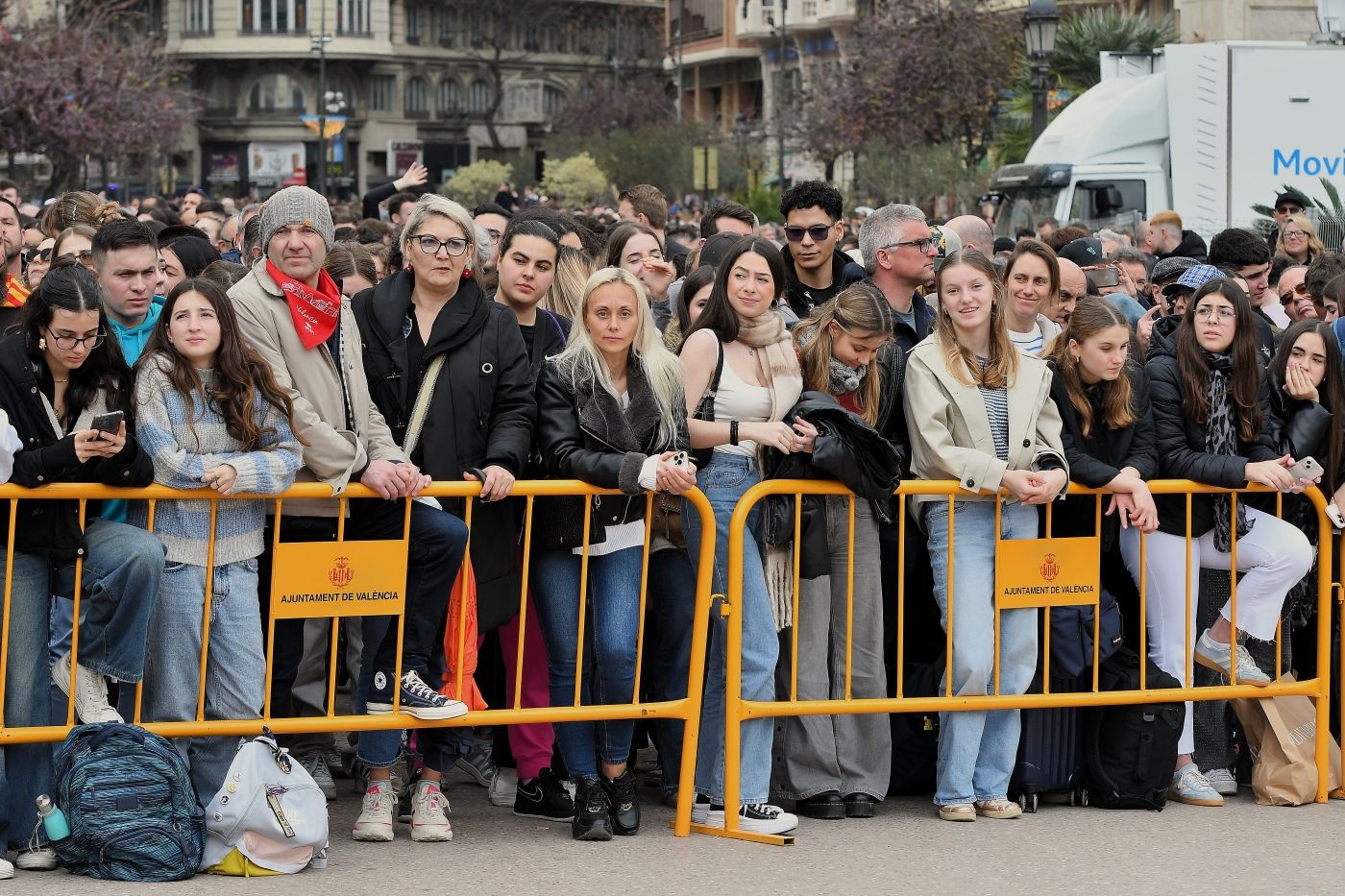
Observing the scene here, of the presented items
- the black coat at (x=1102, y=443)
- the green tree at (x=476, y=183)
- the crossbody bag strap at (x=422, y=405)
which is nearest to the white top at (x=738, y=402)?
the crossbody bag strap at (x=422, y=405)

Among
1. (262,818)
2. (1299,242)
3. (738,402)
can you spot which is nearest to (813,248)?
(738,402)

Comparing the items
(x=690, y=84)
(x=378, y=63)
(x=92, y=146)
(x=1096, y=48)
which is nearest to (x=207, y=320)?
(x=1096, y=48)

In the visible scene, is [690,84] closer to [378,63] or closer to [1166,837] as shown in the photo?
[378,63]

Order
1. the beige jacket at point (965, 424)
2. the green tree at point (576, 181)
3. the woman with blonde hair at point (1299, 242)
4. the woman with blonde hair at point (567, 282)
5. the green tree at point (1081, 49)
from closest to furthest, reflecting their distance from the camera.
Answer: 1. the beige jacket at point (965, 424)
2. the woman with blonde hair at point (567, 282)
3. the woman with blonde hair at point (1299, 242)
4. the green tree at point (1081, 49)
5. the green tree at point (576, 181)

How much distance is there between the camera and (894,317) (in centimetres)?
750

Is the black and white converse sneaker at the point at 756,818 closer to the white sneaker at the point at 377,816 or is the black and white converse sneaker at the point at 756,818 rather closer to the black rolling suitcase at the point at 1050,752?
the black rolling suitcase at the point at 1050,752

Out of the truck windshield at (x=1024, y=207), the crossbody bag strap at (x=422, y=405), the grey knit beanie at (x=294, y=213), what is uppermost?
the truck windshield at (x=1024, y=207)

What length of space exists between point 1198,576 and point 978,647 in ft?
3.41

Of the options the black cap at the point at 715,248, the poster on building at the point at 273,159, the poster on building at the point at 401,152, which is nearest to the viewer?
the black cap at the point at 715,248

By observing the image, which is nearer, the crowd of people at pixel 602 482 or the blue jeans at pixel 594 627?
the crowd of people at pixel 602 482

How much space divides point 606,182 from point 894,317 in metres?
45.4

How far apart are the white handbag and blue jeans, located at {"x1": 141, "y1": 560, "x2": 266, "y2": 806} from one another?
7.8 inches

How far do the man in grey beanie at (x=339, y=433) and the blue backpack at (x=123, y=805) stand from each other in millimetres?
707

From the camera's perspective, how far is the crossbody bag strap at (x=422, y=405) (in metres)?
6.33
